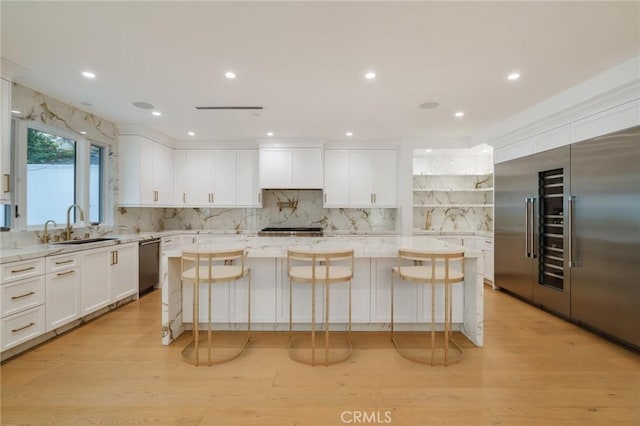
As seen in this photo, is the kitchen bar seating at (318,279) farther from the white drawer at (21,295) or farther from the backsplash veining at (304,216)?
the backsplash veining at (304,216)

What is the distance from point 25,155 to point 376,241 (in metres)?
3.91

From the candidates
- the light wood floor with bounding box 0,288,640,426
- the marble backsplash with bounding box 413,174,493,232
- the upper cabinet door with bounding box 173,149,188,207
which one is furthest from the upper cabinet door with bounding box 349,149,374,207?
the upper cabinet door with bounding box 173,149,188,207

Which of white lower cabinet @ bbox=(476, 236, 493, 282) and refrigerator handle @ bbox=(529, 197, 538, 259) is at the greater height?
refrigerator handle @ bbox=(529, 197, 538, 259)

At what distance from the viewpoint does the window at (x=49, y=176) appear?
3.26 metres

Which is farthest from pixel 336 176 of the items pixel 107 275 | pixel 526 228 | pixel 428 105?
pixel 107 275

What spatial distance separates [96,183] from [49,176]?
764mm

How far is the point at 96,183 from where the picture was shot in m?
4.28

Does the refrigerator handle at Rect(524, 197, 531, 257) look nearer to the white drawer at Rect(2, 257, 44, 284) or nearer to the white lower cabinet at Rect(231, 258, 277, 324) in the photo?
the white lower cabinet at Rect(231, 258, 277, 324)

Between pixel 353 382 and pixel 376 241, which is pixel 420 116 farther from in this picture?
pixel 353 382

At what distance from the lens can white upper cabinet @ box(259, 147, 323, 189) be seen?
17.3 ft

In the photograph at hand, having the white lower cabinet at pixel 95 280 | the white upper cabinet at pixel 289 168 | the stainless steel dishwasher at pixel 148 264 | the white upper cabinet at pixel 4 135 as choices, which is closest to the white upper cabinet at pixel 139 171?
the stainless steel dishwasher at pixel 148 264

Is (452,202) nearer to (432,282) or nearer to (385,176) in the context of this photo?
(385,176)

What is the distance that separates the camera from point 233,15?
1.95m

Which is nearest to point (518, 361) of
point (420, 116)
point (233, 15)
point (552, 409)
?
point (552, 409)
